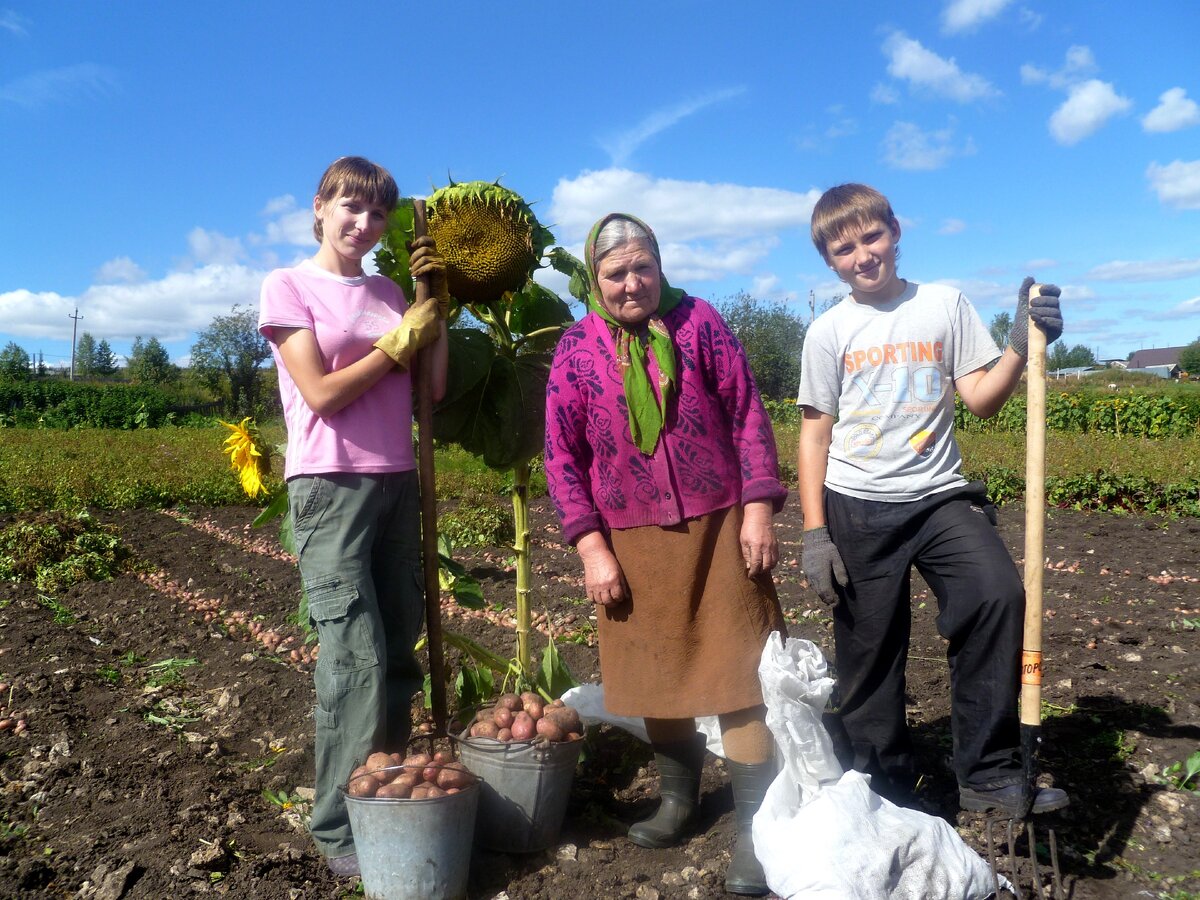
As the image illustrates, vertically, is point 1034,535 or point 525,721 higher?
point 1034,535

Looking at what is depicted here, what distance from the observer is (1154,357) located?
297 ft

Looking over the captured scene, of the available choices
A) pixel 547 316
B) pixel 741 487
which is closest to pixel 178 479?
pixel 547 316

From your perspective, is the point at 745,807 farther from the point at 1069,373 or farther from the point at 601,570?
the point at 1069,373

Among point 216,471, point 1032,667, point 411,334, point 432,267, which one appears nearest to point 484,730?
point 411,334

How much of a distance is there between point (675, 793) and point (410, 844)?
740 mm

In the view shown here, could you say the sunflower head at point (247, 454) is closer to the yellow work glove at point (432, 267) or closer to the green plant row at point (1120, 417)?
the yellow work glove at point (432, 267)

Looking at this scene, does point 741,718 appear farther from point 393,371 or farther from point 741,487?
point 393,371

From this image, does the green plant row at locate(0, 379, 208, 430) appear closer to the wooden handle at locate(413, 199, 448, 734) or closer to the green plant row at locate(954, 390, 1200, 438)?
the green plant row at locate(954, 390, 1200, 438)

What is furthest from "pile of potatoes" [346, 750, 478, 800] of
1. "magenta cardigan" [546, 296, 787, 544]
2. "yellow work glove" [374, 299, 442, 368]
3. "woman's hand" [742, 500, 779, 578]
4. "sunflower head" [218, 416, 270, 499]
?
"sunflower head" [218, 416, 270, 499]

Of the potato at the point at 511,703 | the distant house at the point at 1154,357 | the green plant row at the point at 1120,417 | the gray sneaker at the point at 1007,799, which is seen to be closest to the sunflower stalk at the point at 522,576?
the potato at the point at 511,703

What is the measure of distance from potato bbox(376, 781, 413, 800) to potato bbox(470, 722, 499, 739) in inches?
13.8

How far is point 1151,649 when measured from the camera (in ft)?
13.8

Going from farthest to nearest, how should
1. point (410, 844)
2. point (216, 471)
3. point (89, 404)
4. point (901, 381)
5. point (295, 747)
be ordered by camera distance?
point (89, 404) < point (216, 471) < point (295, 747) < point (901, 381) < point (410, 844)

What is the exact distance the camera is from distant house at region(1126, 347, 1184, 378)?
289ft
